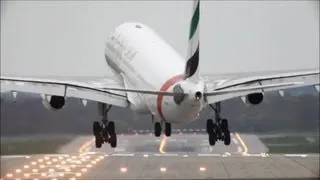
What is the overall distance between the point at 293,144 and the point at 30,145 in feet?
39.3

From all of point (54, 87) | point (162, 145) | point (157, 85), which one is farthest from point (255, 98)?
point (162, 145)

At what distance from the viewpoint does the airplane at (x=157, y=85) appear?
23234 mm

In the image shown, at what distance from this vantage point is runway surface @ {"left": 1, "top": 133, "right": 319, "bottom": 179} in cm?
2933

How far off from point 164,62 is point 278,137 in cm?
1266

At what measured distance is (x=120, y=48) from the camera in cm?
3300

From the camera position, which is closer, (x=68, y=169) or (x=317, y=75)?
(x=317, y=75)

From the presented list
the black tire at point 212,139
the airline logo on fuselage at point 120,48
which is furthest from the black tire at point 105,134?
the black tire at point 212,139

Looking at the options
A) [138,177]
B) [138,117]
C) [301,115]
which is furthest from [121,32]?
[301,115]

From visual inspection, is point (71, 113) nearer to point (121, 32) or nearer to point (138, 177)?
point (121, 32)

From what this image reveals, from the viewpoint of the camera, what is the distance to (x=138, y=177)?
2834 centimetres

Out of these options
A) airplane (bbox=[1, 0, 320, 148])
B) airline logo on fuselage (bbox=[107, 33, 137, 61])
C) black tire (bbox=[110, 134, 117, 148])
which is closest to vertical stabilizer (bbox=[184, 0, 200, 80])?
airplane (bbox=[1, 0, 320, 148])

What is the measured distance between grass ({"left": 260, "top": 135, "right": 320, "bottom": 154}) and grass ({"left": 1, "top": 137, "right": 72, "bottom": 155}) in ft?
30.0

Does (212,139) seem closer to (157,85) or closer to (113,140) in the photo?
(113,140)

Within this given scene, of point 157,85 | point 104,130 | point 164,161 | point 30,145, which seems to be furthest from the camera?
point 30,145
